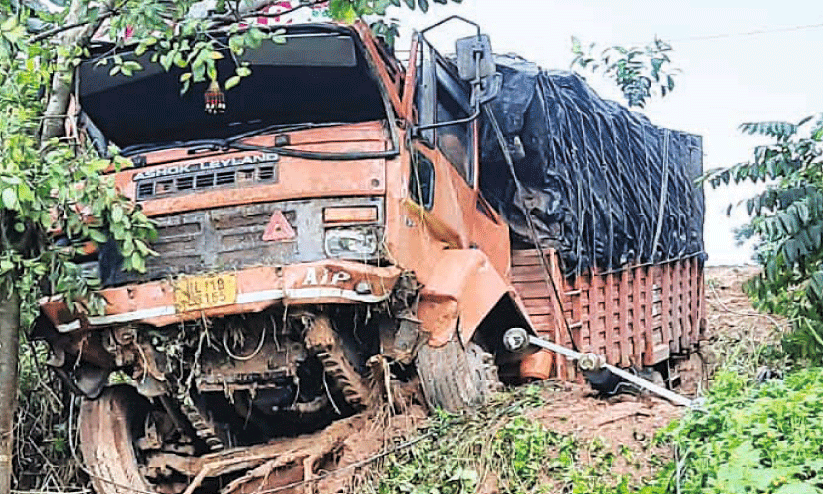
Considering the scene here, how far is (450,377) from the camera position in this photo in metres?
5.98

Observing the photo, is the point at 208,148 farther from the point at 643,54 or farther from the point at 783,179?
the point at 643,54

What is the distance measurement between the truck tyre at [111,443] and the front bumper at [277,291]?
1.12m

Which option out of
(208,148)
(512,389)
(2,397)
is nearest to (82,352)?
(2,397)

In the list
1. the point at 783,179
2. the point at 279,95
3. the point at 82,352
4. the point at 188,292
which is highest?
the point at 279,95

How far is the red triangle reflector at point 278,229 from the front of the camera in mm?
5441

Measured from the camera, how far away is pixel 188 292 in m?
5.48

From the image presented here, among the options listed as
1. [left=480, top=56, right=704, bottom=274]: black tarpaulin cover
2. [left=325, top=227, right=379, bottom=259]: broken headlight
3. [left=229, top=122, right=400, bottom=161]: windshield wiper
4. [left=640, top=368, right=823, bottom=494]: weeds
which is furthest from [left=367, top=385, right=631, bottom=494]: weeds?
[left=480, top=56, right=704, bottom=274]: black tarpaulin cover

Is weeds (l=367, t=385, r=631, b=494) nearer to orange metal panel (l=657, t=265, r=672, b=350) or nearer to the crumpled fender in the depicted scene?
the crumpled fender

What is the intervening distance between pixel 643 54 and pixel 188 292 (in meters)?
10.3

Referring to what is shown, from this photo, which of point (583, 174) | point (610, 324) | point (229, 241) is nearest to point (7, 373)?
point (229, 241)

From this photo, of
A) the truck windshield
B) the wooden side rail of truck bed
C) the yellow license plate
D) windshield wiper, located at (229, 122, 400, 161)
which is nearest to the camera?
the yellow license plate

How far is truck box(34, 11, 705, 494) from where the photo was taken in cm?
546

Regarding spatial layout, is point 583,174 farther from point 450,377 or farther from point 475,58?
point 450,377

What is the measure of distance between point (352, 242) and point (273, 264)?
0.43 meters
